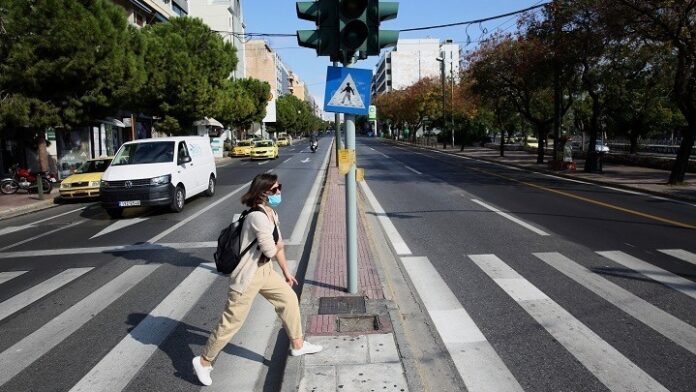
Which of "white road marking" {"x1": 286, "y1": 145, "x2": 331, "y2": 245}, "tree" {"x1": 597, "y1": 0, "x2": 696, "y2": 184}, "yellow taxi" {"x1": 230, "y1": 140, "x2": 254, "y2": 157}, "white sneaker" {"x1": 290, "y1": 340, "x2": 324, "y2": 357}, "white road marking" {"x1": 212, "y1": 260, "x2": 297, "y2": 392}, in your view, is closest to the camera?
"white road marking" {"x1": 212, "y1": 260, "x2": 297, "y2": 392}

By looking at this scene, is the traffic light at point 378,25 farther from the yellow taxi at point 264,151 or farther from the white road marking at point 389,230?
the yellow taxi at point 264,151

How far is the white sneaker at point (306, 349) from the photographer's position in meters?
4.37

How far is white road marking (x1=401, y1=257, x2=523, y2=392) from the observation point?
4.08 m

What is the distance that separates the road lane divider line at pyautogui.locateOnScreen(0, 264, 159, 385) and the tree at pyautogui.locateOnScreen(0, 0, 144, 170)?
540 inches

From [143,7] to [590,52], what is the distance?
28.4 metres

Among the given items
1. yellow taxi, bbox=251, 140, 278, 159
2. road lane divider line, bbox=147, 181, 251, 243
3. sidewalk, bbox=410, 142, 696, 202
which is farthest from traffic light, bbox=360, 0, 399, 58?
yellow taxi, bbox=251, 140, 278, 159

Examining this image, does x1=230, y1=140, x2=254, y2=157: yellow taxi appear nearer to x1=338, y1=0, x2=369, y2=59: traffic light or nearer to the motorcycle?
the motorcycle

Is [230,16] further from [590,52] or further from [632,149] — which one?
[590,52]

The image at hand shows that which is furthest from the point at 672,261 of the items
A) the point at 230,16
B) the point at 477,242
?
the point at 230,16

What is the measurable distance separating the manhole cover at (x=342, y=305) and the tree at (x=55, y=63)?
1638 cm

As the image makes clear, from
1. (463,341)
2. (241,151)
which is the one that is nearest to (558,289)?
(463,341)

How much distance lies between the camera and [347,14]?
5.53 metres

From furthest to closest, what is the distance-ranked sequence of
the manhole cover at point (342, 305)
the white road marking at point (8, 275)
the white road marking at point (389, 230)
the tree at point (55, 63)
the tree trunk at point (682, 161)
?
1. the tree at point (55, 63)
2. the tree trunk at point (682, 161)
3. the white road marking at point (389, 230)
4. the white road marking at point (8, 275)
5. the manhole cover at point (342, 305)

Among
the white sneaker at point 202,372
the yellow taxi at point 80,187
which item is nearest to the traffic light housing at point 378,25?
the white sneaker at point 202,372
